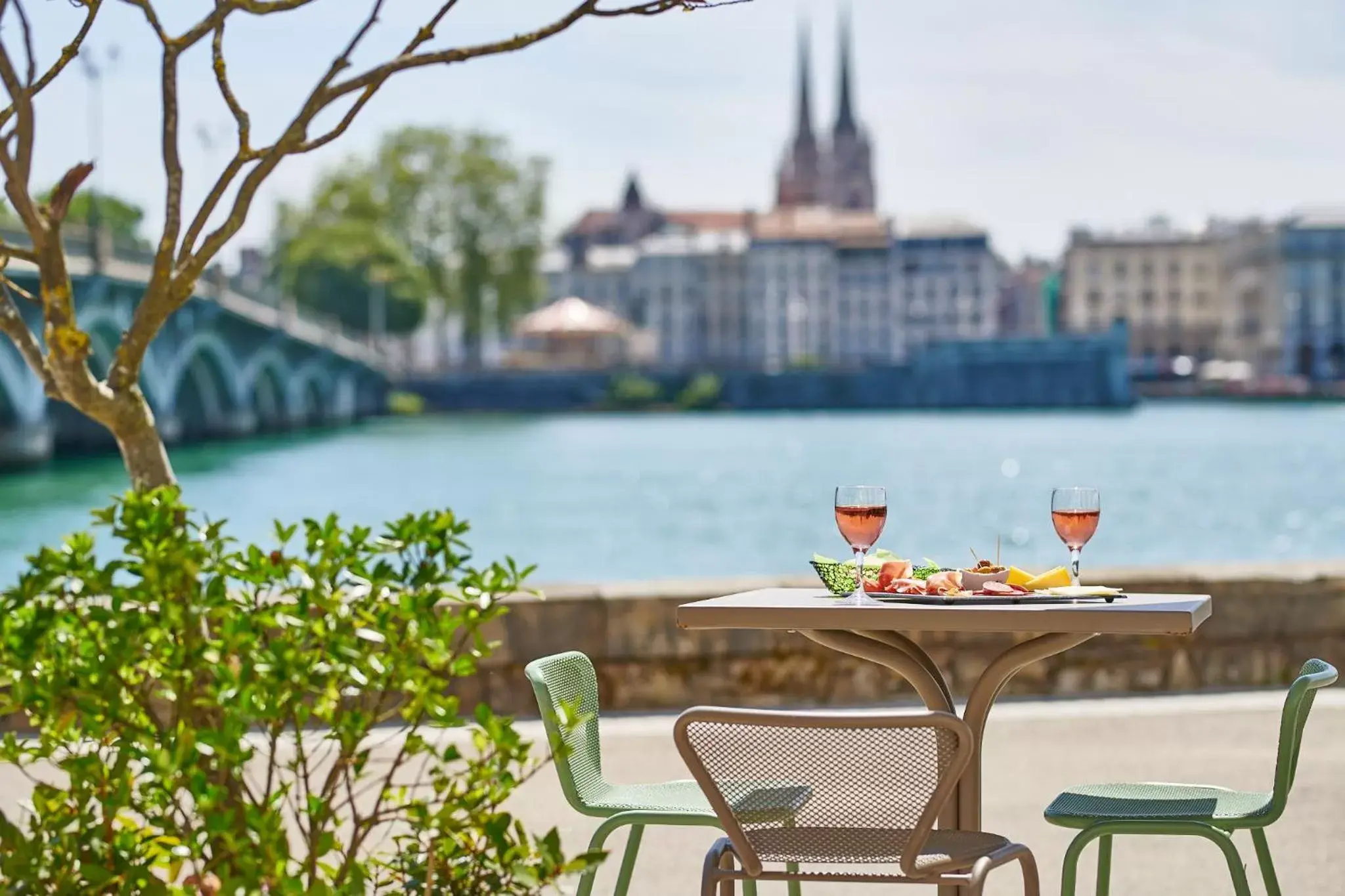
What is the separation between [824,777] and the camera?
94.9 inches

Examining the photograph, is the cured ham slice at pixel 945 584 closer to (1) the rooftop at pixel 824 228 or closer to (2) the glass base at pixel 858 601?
(2) the glass base at pixel 858 601

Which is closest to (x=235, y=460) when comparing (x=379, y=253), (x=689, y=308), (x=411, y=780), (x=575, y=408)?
(x=379, y=253)

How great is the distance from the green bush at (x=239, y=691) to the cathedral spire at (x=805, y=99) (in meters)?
124

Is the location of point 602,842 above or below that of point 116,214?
below

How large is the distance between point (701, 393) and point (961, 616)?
259ft

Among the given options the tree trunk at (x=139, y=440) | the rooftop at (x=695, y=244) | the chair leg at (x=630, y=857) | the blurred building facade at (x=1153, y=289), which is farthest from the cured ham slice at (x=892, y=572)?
the blurred building facade at (x=1153, y=289)

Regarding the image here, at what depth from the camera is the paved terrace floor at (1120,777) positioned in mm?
4090

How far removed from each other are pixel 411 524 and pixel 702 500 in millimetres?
38362

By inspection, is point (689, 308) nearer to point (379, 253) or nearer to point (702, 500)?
point (379, 253)

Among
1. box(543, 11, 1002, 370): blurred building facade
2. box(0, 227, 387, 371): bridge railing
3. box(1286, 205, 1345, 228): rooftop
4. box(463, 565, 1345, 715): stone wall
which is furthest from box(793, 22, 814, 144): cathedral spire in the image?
box(463, 565, 1345, 715): stone wall

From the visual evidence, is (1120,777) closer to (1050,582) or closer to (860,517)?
(1050,582)

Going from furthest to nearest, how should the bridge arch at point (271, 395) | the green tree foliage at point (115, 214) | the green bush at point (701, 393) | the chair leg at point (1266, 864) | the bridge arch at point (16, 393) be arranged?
the green bush at point (701, 393), the green tree foliage at point (115, 214), the bridge arch at point (271, 395), the bridge arch at point (16, 393), the chair leg at point (1266, 864)

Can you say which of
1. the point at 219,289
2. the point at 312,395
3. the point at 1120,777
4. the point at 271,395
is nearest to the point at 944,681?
the point at 1120,777

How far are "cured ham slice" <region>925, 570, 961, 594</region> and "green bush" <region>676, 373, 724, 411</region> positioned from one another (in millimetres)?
77978
